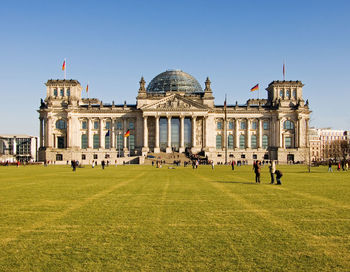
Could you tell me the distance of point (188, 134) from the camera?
396ft

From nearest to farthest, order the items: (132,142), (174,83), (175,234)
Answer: (175,234)
(132,142)
(174,83)

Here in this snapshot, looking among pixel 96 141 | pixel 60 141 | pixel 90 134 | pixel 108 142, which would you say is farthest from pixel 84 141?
pixel 108 142

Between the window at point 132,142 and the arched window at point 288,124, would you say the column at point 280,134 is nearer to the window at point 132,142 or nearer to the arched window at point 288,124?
the arched window at point 288,124

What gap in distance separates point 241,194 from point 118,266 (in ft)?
51.2

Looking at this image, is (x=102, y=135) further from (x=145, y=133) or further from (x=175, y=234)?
(x=175, y=234)

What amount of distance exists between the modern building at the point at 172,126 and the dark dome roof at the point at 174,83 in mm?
7894

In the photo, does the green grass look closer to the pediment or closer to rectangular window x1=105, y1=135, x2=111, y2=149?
the pediment

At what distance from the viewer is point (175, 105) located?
4631 inches

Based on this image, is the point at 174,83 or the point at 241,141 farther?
the point at 174,83

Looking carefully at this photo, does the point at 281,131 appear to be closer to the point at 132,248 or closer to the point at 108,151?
the point at 108,151

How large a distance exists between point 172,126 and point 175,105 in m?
7.61

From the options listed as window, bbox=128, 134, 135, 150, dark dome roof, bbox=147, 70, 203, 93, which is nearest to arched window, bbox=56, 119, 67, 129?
window, bbox=128, 134, 135, 150

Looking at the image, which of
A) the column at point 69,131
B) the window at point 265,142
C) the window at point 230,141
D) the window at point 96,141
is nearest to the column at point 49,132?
the column at point 69,131

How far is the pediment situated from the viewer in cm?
11700
